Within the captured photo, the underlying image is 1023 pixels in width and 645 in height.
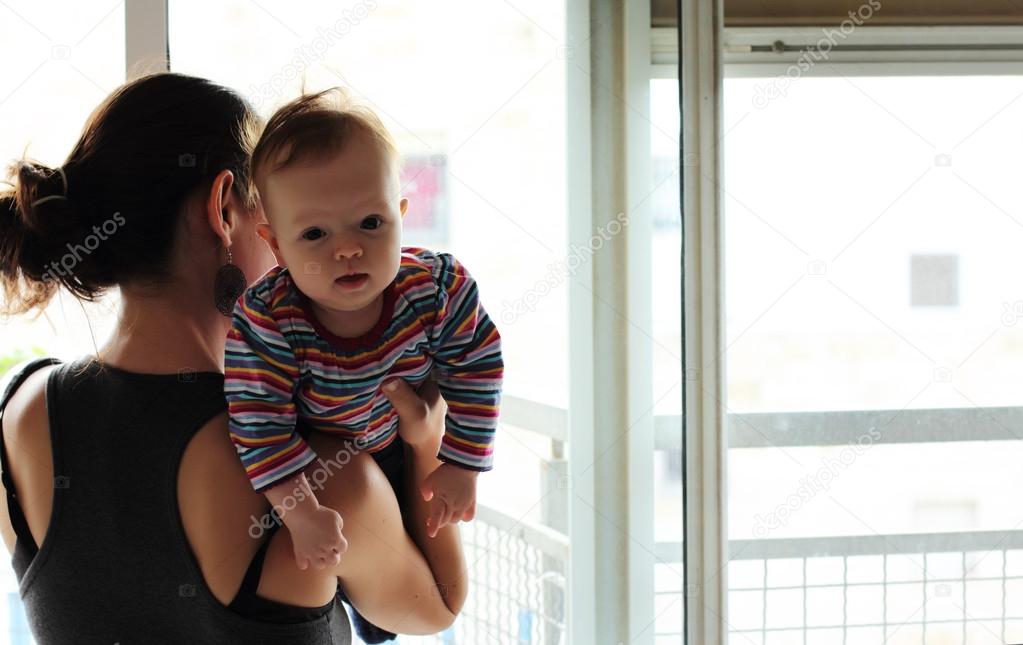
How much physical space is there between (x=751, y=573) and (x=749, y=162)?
0.80m

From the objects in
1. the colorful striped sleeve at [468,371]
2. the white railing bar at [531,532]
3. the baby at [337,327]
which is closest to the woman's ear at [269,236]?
the baby at [337,327]

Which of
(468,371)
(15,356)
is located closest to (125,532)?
(468,371)

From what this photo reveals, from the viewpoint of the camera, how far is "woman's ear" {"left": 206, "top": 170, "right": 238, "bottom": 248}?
0.93 meters

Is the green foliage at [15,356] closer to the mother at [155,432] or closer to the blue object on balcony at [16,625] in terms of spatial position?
the blue object on balcony at [16,625]

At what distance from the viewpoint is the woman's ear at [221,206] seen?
928 millimetres

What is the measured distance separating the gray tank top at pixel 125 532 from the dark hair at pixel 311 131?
0.25m

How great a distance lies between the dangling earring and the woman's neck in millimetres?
11

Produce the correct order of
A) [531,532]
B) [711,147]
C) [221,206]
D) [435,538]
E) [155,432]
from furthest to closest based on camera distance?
[531,532]
[711,147]
[435,538]
[221,206]
[155,432]

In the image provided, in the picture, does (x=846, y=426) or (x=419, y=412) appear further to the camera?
(x=846, y=426)

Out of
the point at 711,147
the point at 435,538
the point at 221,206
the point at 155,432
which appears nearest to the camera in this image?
the point at 155,432

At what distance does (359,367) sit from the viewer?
0.94 m

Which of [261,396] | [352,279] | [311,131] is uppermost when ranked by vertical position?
[311,131]

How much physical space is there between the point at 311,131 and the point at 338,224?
99mm

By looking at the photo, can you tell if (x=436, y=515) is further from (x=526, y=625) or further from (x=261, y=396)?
(x=526, y=625)
